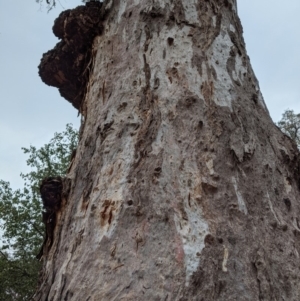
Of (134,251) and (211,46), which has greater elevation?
(211,46)

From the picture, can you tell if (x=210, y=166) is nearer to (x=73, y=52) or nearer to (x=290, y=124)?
(x=73, y=52)

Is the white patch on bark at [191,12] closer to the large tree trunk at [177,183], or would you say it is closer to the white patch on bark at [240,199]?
the large tree trunk at [177,183]

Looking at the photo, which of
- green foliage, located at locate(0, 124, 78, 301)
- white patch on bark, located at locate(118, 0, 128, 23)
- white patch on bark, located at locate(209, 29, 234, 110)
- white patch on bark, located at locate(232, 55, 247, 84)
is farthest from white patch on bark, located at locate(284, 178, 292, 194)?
green foliage, located at locate(0, 124, 78, 301)

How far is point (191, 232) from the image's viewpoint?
1.25 m

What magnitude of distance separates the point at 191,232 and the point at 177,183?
18 centimetres

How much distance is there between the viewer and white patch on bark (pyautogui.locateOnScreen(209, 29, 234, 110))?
1685 millimetres

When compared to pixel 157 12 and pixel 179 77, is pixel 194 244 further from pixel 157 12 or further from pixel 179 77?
pixel 157 12

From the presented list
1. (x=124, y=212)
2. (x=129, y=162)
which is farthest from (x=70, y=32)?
(x=124, y=212)

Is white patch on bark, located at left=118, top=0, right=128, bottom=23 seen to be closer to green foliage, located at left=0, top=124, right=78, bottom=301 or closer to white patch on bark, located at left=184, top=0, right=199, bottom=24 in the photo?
white patch on bark, located at left=184, top=0, right=199, bottom=24

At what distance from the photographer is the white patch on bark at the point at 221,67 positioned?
1685 mm

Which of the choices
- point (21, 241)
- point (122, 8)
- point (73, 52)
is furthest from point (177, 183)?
point (21, 241)

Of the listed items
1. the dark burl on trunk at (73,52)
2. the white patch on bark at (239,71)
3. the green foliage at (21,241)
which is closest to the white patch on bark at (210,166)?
the white patch on bark at (239,71)

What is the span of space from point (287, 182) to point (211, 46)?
735mm

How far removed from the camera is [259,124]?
1713 mm
